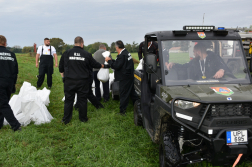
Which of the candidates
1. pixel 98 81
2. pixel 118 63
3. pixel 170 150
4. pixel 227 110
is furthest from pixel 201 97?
pixel 98 81

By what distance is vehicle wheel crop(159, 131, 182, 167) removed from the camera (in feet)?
10.3

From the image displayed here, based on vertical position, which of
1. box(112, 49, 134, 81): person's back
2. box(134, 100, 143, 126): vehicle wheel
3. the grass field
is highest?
box(112, 49, 134, 81): person's back

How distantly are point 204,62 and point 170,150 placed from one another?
4.91 ft

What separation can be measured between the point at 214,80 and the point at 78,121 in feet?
12.3

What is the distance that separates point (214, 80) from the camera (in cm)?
358

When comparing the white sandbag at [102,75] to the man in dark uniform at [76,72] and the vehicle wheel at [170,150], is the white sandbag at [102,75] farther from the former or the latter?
the vehicle wheel at [170,150]

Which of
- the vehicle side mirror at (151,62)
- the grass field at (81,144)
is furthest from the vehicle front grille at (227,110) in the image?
the grass field at (81,144)

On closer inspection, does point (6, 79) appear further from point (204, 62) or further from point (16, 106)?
point (204, 62)

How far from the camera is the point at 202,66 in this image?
12.1ft

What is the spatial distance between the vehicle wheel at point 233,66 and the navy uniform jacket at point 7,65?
4.57m

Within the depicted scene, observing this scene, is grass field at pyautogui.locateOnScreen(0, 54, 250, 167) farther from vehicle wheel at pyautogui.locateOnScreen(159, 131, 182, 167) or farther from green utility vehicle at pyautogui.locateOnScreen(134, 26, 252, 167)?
vehicle wheel at pyautogui.locateOnScreen(159, 131, 182, 167)

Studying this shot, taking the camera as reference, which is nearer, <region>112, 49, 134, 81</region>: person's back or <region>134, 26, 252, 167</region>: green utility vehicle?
<region>134, 26, 252, 167</region>: green utility vehicle

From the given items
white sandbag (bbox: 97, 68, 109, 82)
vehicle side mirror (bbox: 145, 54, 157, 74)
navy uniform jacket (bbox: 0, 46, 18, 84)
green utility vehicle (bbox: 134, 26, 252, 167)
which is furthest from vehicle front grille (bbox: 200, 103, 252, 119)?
white sandbag (bbox: 97, 68, 109, 82)

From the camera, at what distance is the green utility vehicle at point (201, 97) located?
2.77 metres
